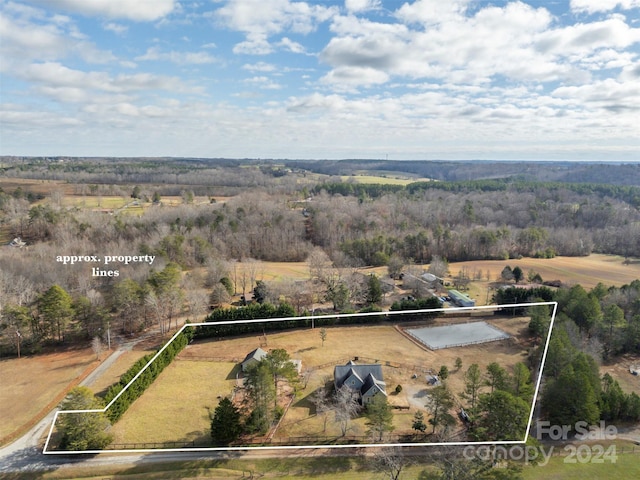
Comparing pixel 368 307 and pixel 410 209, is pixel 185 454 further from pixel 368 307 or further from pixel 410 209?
pixel 410 209

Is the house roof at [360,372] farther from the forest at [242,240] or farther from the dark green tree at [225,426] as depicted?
the forest at [242,240]

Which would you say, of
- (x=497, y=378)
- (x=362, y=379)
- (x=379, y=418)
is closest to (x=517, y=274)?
(x=497, y=378)

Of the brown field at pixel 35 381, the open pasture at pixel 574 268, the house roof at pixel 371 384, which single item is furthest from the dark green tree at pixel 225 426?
the open pasture at pixel 574 268

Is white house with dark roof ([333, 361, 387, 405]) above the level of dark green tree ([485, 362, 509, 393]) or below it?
below

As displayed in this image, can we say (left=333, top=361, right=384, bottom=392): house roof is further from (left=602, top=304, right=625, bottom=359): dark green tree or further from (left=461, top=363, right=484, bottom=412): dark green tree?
(left=602, top=304, right=625, bottom=359): dark green tree

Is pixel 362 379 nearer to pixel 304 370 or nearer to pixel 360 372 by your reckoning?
pixel 360 372

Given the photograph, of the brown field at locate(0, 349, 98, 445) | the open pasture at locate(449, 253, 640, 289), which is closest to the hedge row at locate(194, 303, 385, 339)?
the brown field at locate(0, 349, 98, 445)

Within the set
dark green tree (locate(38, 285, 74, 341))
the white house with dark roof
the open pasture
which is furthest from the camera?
the open pasture
